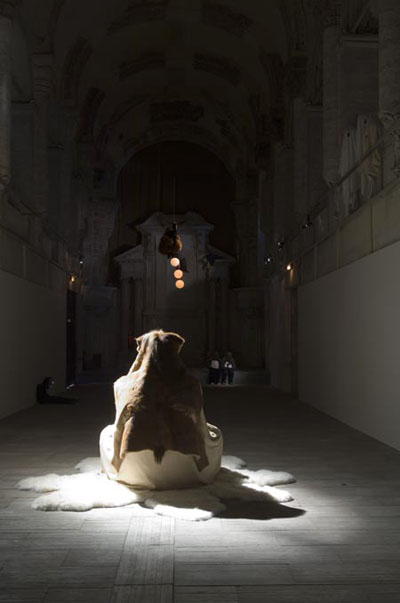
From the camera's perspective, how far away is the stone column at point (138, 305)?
30.1m

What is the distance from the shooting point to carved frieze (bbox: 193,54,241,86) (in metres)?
24.2

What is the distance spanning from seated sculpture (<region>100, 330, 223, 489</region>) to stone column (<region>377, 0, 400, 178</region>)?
513 centimetres

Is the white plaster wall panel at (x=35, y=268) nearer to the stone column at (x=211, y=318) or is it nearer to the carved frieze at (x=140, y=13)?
the carved frieze at (x=140, y=13)

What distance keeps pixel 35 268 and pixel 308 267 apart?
656 cm

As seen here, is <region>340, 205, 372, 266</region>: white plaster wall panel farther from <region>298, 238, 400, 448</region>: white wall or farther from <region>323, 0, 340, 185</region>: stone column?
<region>323, 0, 340, 185</region>: stone column

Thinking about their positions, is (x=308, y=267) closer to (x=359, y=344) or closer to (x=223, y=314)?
(x=359, y=344)

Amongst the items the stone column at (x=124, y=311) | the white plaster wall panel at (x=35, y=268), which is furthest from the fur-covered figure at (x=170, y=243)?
the stone column at (x=124, y=311)

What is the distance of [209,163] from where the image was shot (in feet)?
106

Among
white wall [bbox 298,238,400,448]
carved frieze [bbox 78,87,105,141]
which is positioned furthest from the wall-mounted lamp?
carved frieze [bbox 78,87,105,141]

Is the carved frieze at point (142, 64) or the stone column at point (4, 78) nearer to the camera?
the stone column at point (4, 78)

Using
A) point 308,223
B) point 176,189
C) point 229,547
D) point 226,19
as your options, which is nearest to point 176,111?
point 176,189

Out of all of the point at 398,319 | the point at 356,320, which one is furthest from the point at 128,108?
the point at 398,319

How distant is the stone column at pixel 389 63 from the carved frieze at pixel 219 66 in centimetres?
1454

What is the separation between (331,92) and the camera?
13.6m
